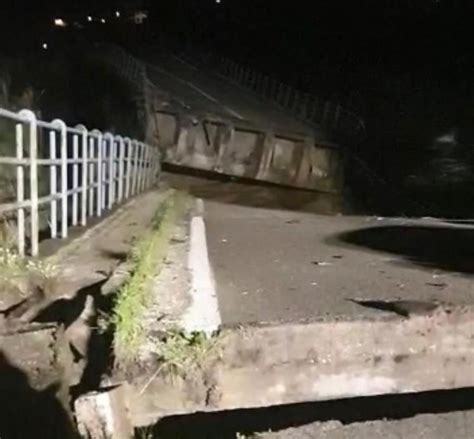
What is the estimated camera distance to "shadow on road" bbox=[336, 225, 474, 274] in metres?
6.07

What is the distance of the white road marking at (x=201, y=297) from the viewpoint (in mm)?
3598

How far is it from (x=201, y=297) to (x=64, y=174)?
2891 mm

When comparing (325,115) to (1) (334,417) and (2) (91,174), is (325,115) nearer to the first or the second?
(2) (91,174)

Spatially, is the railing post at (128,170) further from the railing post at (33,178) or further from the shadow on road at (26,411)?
the shadow on road at (26,411)

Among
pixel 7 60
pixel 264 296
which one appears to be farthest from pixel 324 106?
pixel 264 296

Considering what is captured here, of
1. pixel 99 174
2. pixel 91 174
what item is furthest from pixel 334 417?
pixel 99 174

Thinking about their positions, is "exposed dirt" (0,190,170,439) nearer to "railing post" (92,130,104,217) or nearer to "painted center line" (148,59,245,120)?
"railing post" (92,130,104,217)

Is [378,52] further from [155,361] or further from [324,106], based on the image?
[155,361]

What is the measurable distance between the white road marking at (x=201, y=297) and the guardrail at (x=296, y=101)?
72.8 feet

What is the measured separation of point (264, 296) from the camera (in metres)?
4.40

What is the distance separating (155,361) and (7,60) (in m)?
15.9

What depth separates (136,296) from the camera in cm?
394

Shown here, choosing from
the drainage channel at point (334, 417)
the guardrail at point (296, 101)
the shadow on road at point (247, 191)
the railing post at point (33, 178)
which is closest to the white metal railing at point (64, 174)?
the railing post at point (33, 178)

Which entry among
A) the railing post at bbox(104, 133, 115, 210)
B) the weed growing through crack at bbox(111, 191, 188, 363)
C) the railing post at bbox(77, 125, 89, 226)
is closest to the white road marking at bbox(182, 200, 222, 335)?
Answer: the weed growing through crack at bbox(111, 191, 188, 363)
